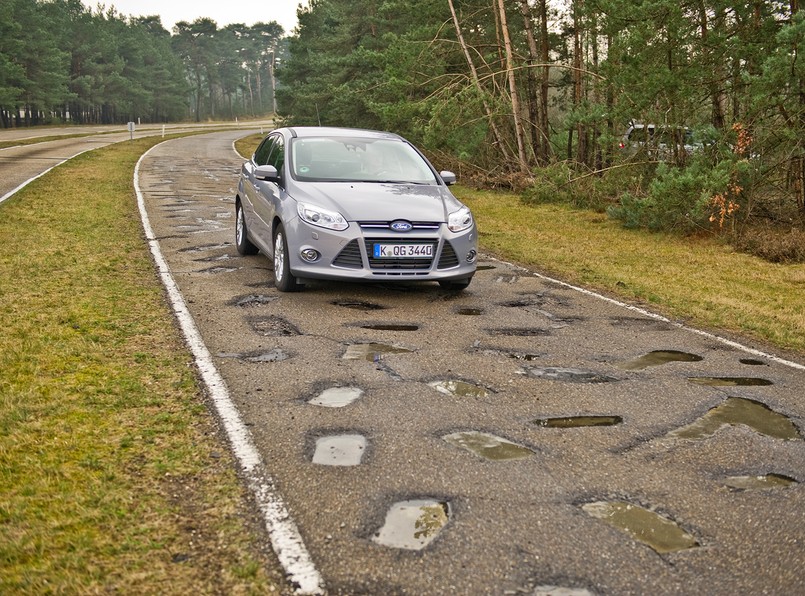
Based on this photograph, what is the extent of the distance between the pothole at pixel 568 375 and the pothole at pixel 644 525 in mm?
2000

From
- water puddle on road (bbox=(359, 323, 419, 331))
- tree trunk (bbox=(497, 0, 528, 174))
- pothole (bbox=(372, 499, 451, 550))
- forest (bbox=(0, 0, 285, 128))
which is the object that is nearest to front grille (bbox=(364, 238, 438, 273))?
water puddle on road (bbox=(359, 323, 419, 331))

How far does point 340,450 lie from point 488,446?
0.81 metres

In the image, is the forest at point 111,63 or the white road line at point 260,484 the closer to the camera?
the white road line at point 260,484

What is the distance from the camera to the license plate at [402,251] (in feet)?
25.1

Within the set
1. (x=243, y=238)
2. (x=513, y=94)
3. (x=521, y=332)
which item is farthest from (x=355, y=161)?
(x=513, y=94)

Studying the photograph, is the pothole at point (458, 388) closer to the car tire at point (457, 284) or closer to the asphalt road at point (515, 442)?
the asphalt road at point (515, 442)

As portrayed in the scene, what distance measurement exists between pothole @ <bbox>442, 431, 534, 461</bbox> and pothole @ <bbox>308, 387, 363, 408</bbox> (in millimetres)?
829

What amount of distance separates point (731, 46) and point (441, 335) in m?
8.56

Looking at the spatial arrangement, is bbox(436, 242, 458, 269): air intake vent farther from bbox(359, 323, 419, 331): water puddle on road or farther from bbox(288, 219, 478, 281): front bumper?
bbox(359, 323, 419, 331): water puddle on road

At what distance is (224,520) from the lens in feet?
11.1

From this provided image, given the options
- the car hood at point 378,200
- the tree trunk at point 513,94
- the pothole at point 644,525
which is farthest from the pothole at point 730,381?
the tree trunk at point 513,94

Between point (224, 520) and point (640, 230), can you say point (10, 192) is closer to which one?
point (640, 230)

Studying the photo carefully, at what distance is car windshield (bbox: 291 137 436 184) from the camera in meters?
8.66

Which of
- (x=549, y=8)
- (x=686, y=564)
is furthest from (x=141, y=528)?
(x=549, y=8)
